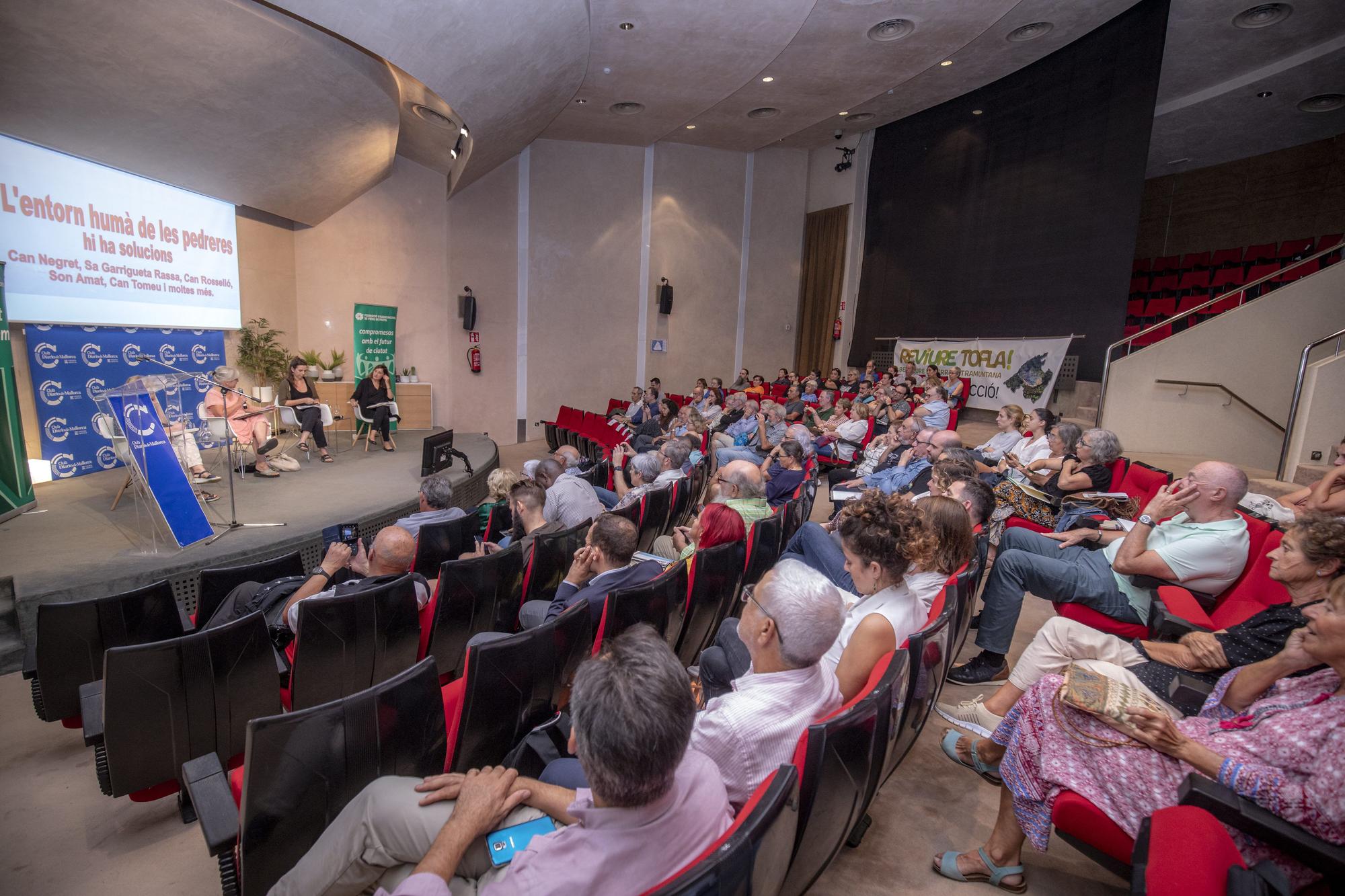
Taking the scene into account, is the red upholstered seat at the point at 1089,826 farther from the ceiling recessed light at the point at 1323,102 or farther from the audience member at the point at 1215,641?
the ceiling recessed light at the point at 1323,102

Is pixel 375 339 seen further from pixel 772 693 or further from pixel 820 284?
pixel 772 693

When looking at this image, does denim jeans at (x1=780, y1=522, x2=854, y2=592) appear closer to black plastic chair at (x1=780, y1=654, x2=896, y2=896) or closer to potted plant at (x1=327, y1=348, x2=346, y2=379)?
black plastic chair at (x1=780, y1=654, x2=896, y2=896)

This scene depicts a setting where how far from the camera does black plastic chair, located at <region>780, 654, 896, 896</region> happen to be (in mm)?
1220

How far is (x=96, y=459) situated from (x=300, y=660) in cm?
625

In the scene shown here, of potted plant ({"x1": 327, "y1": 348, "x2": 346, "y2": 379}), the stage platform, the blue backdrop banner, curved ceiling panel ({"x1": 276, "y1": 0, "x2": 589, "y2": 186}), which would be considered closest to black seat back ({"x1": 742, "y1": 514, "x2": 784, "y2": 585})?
the stage platform

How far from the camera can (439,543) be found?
3.35 meters

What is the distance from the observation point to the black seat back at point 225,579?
2.62m

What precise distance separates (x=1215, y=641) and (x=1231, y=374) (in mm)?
6195

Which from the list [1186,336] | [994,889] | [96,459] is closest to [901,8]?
[1186,336]

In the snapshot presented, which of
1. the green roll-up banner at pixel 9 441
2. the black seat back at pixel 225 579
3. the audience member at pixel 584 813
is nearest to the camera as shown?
the audience member at pixel 584 813

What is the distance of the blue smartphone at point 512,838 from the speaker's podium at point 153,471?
3835 mm

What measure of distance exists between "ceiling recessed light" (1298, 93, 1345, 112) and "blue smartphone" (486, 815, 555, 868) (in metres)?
12.6

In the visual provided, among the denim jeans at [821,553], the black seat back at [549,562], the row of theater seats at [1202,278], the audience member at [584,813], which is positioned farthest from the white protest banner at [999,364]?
the audience member at [584,813]

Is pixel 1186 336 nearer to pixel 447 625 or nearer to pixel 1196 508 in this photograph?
pixel 1196 508
